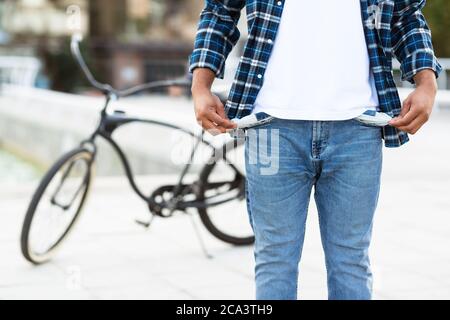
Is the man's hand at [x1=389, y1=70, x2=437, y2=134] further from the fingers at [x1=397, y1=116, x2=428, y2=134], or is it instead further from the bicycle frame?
the bicycle frame

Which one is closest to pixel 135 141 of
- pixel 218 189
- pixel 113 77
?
pixel 218 189

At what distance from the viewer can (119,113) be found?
16.9 feet

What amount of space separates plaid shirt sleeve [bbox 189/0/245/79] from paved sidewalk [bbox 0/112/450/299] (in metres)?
1.93

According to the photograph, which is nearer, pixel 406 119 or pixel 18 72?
pixel 406 119

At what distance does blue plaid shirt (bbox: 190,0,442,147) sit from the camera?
2.49 metres

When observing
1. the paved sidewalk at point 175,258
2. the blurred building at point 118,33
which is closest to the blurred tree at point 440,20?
the paved sidewalk at point 175,258

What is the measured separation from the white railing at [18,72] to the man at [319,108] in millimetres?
20292

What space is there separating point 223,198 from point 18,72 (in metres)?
19.8

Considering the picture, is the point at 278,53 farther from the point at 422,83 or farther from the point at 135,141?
the point at 135,141

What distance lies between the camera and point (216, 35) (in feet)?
8.47

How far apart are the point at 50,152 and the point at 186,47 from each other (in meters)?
15.9

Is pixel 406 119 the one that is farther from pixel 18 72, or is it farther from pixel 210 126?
pixel 18 72

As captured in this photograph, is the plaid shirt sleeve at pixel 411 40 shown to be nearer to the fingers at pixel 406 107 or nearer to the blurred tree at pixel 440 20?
the fingers at pixel 406 107

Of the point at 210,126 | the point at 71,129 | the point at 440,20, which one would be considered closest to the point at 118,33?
the point at 440,20
